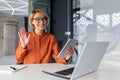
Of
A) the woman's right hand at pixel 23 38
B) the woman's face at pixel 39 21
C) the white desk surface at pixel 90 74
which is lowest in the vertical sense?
the white desk surface at pixel 90 74

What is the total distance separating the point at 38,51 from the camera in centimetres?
190

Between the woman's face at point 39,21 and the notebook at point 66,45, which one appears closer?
the notebook at point 66,45

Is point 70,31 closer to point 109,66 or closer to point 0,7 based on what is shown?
point 109,66

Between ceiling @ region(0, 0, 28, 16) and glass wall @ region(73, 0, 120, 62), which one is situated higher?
ceiling @ region(0, 0, 28, 16)

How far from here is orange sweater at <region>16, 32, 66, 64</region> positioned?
6.10ft

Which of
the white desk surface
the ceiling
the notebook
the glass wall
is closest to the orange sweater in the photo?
the notebook

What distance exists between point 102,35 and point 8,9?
7.00 m

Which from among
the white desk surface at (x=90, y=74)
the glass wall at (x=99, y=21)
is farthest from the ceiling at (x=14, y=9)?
the white desk surface at (x=90, y=74)

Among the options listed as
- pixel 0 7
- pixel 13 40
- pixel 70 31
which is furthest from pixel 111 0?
A: pixel 13 40

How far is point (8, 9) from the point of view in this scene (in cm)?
982

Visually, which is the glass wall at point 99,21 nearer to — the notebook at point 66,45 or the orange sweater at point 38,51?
the orange sweater at point 38,51

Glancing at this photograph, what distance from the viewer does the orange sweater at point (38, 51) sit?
186 centimetres

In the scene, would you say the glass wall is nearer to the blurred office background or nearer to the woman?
the blurred office background

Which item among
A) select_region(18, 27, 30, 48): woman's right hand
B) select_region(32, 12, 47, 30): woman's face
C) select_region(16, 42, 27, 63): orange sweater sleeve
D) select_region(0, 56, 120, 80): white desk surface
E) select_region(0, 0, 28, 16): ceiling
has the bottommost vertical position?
select_region(0, 56, 120, 80): white desk surface
